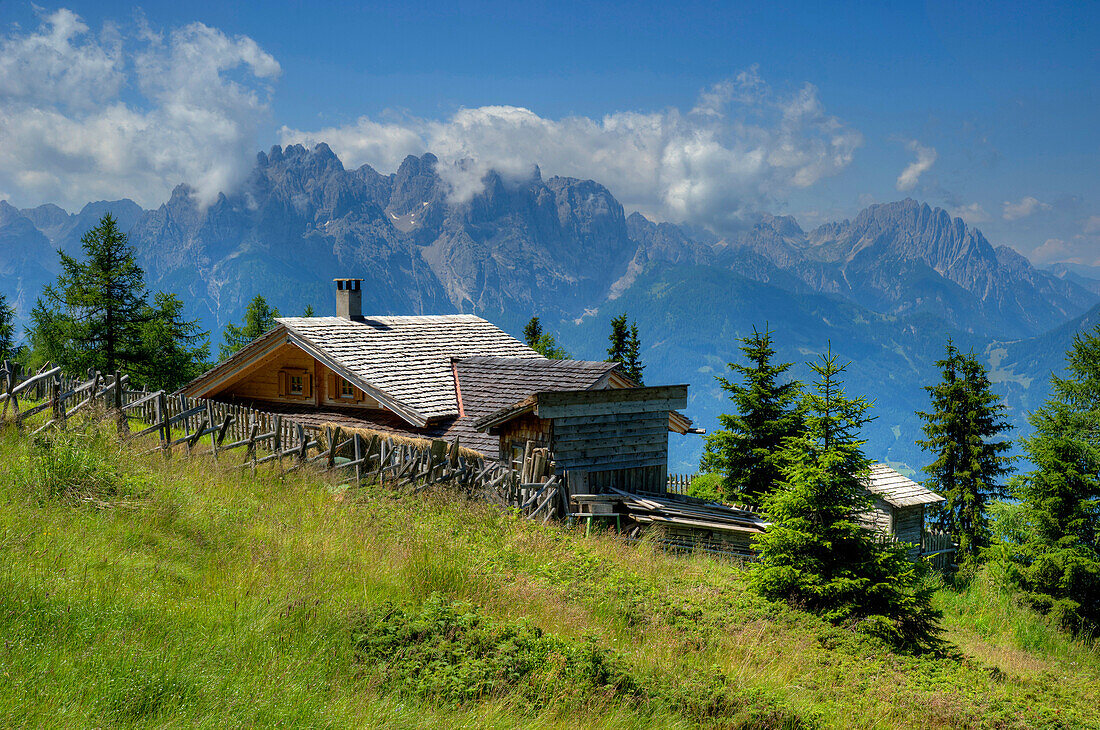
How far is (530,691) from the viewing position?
5.22 m

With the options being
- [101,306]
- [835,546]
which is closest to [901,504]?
[835,546]

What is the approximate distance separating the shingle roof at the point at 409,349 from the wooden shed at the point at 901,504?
1473 centimetres

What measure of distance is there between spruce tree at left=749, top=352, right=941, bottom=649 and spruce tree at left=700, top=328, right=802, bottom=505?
11533 millimetres

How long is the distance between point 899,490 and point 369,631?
2766 cm

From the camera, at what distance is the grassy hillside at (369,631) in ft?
14.6

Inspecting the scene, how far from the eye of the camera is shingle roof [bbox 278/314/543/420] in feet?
65.9

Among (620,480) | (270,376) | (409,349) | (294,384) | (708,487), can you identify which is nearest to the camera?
(620,480)

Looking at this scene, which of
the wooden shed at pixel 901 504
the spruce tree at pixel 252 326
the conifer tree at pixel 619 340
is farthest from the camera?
the spruce tree at pixel 252 326

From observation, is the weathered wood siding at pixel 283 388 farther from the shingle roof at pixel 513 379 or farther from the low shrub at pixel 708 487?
the low shrub at pixel 708 487

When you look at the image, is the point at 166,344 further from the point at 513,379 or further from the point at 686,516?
the point at 686,516

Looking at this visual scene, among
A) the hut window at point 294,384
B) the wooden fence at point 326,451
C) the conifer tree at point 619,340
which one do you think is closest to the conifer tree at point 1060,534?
the wooden fence at point 326,451

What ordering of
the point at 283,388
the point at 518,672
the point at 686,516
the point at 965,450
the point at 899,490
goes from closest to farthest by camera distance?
1. the point at 518,672
2. the point at 686,516
3. the point at 283,388
4. the point at 899,490
5. the point at 965,450

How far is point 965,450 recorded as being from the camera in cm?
3027

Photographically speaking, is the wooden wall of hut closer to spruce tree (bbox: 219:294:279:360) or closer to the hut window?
the hut window
